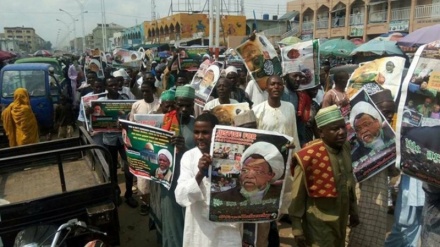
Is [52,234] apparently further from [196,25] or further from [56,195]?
[196,25]

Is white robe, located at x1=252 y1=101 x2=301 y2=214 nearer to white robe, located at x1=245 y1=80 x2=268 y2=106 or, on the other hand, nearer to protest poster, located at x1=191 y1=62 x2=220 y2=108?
protest poster, located at x1=191 y1=62 x2=220 y2=108

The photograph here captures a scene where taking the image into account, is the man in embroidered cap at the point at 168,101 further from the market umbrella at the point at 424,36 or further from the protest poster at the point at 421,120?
the market umbrella at the point at 424,36

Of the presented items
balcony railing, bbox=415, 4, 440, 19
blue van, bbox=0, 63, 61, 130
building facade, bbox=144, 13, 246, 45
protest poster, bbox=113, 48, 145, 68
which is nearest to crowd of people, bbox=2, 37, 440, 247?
blue van, bbox=0, 63, 61, 130

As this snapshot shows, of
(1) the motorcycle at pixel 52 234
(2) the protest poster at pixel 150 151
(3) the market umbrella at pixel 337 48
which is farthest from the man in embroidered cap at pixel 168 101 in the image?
(3) the market umbrella at pixel 337 48

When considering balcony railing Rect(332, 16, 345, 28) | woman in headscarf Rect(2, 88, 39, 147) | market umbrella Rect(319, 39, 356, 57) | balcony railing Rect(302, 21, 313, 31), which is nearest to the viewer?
woman in headscarf Rect(2, 88, 39, 147)

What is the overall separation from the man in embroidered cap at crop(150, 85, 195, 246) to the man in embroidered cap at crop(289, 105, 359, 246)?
37.3 inches

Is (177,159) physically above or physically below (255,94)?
below

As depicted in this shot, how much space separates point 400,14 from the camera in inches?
1036

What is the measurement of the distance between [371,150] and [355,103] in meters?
0.40

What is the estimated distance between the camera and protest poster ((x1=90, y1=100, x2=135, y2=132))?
4.48m

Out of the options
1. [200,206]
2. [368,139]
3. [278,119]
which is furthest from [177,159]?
[368,139]

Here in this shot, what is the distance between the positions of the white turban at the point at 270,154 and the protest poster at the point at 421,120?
0.69 metres

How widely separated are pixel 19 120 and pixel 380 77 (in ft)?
16.2

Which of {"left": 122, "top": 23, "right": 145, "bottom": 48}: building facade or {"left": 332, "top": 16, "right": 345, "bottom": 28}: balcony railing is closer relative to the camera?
{"left": 332, "top": 16, "right": 345, "bottom": 28}: balcony railing
